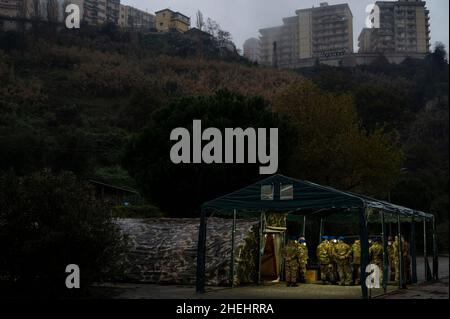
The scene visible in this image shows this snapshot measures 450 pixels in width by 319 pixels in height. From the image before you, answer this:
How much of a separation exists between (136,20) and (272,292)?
85221mm

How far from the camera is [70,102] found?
73875mm

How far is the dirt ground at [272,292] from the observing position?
1348cm

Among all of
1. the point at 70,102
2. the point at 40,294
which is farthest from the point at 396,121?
the point at 40,294

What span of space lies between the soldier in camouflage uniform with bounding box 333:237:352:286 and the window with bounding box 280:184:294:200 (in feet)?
14.6

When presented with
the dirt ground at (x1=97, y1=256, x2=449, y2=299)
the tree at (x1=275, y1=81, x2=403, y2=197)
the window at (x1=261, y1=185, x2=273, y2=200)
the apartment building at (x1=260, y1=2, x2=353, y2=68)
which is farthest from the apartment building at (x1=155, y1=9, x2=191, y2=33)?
the window at (x1=261, y1=185, x2=273, y2=200)

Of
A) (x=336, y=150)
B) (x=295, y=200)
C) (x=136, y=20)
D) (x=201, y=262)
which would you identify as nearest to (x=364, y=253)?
(x=295, y=200)

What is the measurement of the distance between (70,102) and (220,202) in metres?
63.5

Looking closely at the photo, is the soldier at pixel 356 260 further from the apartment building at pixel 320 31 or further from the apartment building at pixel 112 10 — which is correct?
the apartment building at pixel 112 10

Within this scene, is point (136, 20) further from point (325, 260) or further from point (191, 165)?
point (325, 260)

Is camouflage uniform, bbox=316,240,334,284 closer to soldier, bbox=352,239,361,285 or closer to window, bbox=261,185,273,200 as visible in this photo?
soldier, bbox=352,239,361,285

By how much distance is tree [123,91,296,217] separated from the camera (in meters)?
25.1

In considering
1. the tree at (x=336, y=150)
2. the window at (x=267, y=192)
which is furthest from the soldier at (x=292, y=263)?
the tree at (x=336, y=150)

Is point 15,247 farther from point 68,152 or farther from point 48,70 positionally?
point 48,70

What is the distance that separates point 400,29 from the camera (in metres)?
43.3
